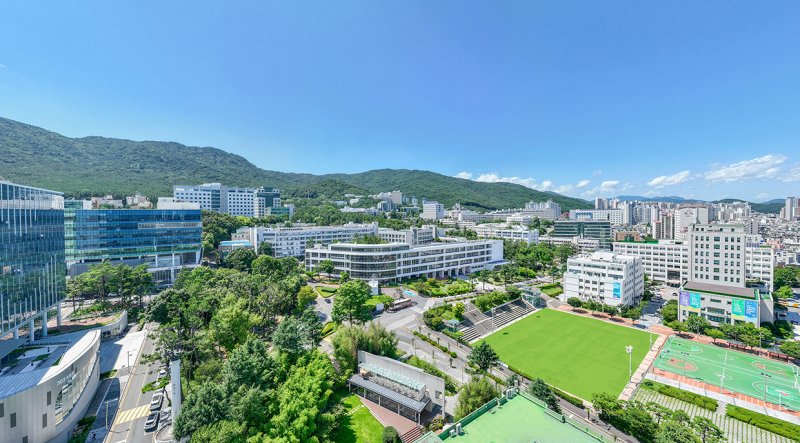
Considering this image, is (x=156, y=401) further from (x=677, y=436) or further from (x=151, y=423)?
(x=677, y=436)

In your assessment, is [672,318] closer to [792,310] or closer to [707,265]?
[707,265]

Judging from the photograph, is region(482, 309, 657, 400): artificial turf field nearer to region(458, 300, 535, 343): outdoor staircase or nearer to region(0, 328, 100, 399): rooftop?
region(458, 300, 535, 343): outdoor staircase

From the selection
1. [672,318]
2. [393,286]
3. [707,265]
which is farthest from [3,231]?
[707,265]

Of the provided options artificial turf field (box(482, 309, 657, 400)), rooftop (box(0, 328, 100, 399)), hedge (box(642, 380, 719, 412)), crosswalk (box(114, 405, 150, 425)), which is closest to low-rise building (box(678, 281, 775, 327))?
artificial turf field (box(482, 309, 657, 400))

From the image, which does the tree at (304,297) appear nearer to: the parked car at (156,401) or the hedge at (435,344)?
the hedge at (435,344)

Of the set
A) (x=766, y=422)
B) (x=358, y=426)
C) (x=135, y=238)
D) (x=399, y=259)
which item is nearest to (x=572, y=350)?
(x=766, y=422)
